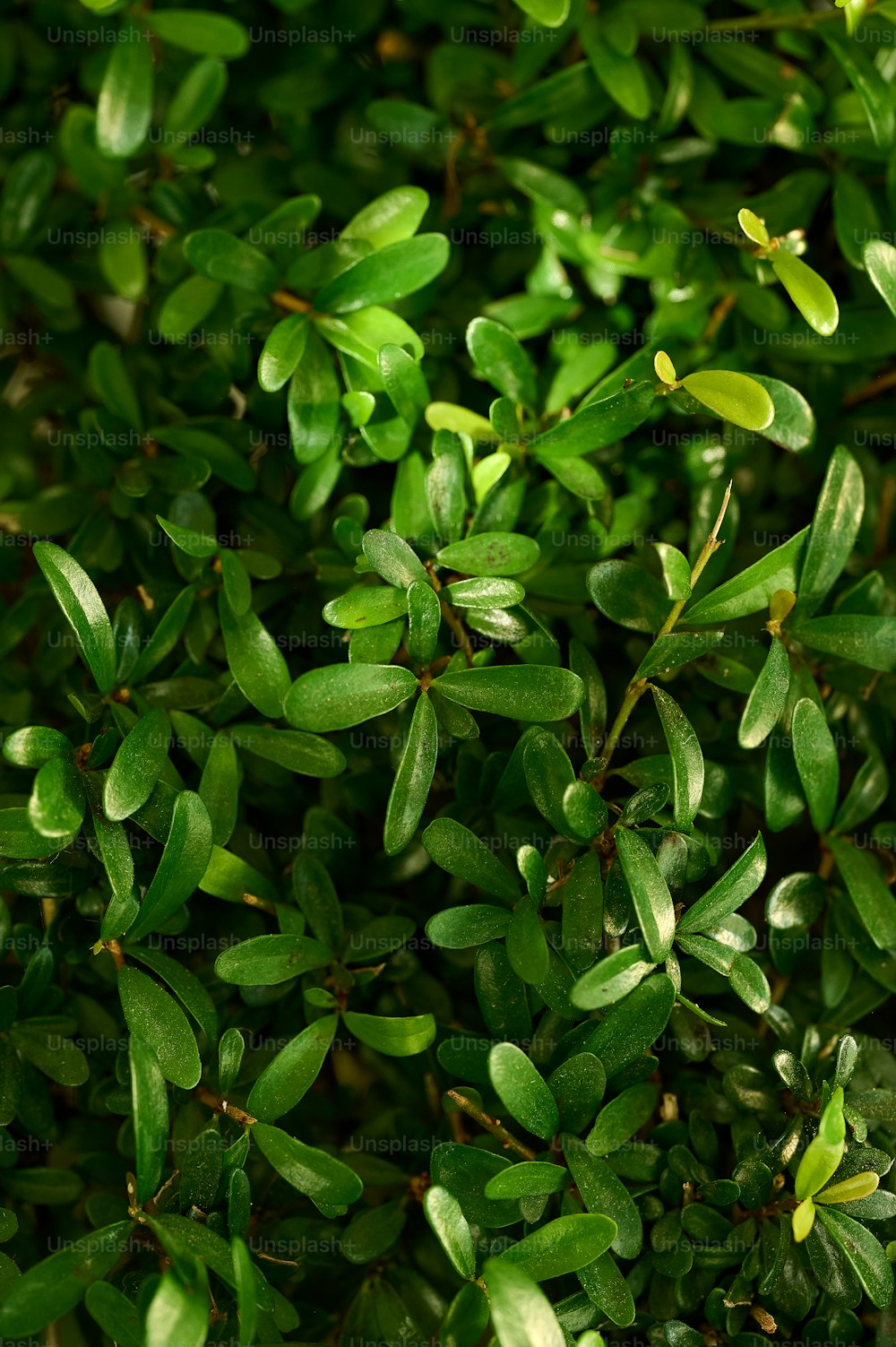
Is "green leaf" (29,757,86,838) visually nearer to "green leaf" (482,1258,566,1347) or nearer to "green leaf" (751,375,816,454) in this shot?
"green leaf" (482,1258,566,1347)

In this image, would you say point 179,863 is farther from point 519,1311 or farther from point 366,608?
point 519,1311

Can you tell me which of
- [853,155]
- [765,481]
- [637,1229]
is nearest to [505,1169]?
[637,1229]

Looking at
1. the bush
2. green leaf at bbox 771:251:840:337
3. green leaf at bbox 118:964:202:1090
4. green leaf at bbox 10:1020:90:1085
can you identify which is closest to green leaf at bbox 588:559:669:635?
the bush

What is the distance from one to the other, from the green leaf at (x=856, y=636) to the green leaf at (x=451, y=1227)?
0.50 meters

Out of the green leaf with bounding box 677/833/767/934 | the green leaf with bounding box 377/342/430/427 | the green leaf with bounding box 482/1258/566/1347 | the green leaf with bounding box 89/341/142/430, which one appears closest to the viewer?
the green leaf with bounding box 482/1258/566/1347

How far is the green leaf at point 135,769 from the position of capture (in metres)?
0.81

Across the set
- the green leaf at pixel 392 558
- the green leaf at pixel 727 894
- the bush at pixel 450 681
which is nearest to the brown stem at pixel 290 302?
the bush at pixel 450 681

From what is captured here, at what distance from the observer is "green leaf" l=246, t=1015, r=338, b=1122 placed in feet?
2.68

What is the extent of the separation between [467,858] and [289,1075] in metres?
0.21

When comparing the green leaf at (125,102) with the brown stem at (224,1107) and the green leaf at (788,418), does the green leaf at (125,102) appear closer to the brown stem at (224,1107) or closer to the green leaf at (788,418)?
the green leaf at (788,418)

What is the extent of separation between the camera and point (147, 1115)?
0.74 meters

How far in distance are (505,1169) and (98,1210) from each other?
34cm

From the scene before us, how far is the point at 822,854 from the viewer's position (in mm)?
990

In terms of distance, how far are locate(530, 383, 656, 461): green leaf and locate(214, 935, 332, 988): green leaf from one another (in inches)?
17.5
